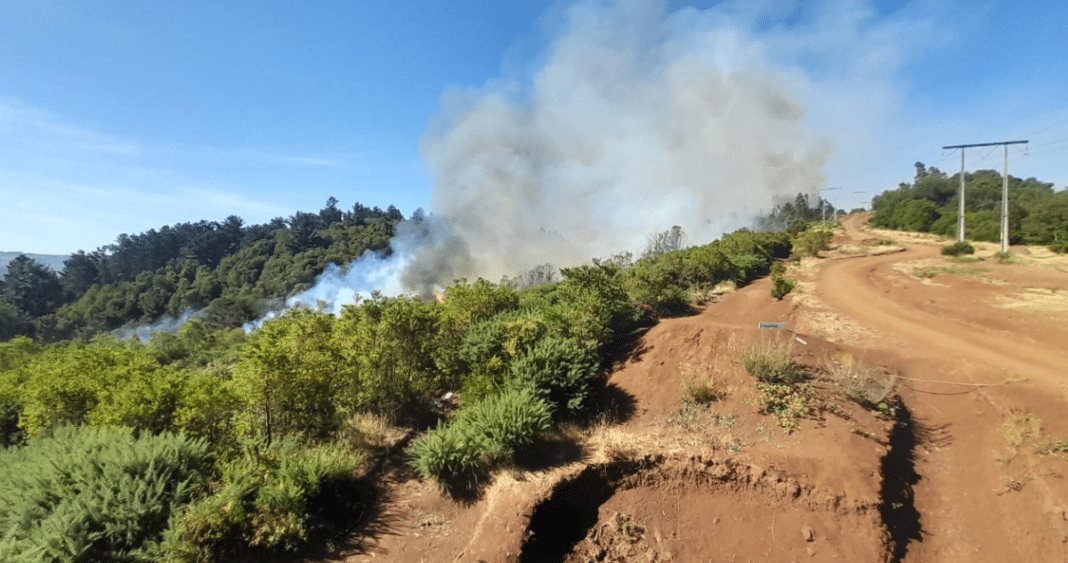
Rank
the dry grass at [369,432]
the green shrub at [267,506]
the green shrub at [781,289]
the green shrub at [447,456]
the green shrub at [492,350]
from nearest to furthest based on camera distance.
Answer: the green shrub at [267,506] → the green shrub at [447,456] → the dry grass at [369,432] → the green shrub at [492,350] → the green shrub at [781,289]

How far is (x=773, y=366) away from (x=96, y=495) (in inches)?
406

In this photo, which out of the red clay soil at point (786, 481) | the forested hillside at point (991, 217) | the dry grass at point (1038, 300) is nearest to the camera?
the red clay soil at point (786, 481)

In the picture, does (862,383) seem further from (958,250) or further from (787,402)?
(958,250)

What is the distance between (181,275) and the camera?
62.4 meters

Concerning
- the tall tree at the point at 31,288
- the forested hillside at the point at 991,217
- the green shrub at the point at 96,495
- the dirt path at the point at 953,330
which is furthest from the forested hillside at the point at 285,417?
the tall tree at the point at 31,288

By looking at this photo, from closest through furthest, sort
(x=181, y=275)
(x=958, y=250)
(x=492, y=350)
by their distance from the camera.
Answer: (x=492, y=350) → (x=958, y=250) → (x=181, y=275)

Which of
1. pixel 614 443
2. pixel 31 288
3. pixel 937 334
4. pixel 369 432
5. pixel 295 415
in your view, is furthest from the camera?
pixel 31 288

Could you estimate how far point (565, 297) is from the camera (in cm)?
1280

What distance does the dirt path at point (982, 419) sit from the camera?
5977 mm

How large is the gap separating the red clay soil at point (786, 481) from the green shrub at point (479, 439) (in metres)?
0.36

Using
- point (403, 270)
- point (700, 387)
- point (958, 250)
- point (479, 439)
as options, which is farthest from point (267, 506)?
point (403, 270)

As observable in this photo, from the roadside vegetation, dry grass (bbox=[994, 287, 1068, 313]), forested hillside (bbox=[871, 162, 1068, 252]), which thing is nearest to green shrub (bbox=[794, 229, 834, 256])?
forested hillside (bbox=[871, 162, 1068, 252])

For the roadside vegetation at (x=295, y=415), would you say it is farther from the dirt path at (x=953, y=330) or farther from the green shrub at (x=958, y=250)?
the green shrub at (x=958, y=250)

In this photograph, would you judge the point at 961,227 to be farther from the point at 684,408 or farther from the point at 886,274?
the point at 684,408
